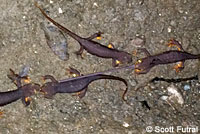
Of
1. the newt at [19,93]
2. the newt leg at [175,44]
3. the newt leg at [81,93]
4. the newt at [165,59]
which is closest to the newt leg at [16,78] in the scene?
the newt at [19,93]

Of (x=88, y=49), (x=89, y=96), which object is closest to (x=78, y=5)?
(x=88, y=49)

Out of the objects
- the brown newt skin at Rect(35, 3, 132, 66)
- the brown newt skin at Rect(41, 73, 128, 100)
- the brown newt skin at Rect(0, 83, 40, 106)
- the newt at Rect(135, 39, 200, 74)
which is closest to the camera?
the brown newt skin at Rect(0, 83, 40, 106)

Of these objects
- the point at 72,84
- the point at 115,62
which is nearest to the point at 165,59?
the point at 115,62

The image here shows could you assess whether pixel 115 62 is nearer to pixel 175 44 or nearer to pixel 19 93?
pixel 175 44

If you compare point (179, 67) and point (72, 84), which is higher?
point (179, 67)

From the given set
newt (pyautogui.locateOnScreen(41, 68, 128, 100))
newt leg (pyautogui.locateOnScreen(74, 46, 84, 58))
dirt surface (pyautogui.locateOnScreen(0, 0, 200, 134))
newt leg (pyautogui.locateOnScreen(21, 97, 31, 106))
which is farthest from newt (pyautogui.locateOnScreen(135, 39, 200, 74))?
newt leg (pyautogui.locateOnScreen(21, 97, 31, 106))

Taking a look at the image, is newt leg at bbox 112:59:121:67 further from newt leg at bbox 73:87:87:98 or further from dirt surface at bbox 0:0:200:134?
newt leg at bbox 73:87:87:98
